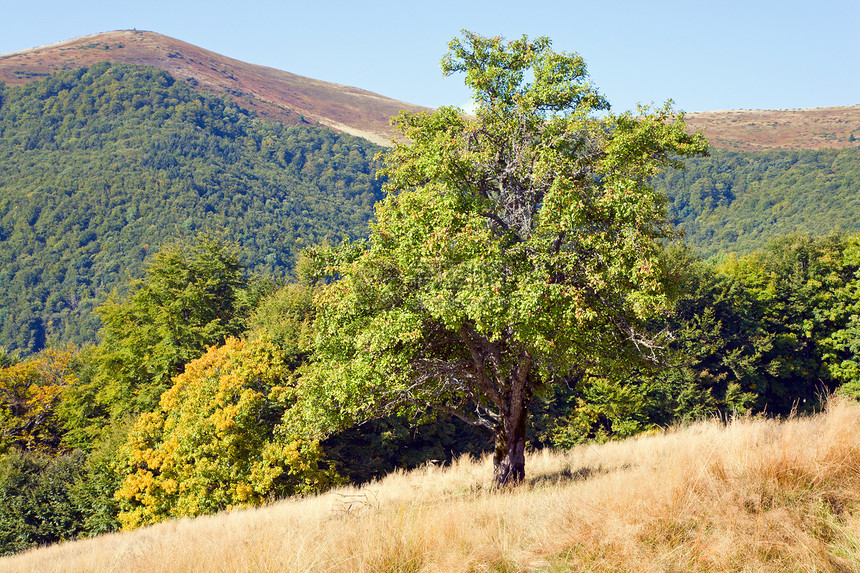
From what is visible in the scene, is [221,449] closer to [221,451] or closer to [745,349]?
[221,451]

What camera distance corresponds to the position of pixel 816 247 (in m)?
48.4

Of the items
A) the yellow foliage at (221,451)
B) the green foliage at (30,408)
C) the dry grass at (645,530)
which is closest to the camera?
the dry grass at (645,530)

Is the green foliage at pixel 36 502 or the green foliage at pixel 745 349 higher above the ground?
the green foliage at pixel 745 349

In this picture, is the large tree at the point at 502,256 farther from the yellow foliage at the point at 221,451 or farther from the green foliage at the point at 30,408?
the green foliage at the point at 30,408

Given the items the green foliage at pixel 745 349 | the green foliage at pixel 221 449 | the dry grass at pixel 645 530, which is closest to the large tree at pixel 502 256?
the dry grass at pixel 645 530

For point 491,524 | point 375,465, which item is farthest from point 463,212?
point 375,465

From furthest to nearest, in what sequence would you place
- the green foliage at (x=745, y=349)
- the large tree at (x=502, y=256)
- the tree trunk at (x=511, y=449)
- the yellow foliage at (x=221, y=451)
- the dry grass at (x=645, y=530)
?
the green foliage at (x=745, y=349), the yellow foliage at (x=221, y=451), the tree trunk at (x=511, y=449), the large tree at (x=502, y=256), the dry grass at (x=645, y=530)

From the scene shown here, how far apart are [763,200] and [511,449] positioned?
7153 inches

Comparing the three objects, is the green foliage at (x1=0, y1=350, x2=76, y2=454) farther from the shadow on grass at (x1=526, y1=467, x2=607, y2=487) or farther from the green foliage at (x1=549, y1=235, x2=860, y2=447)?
the shadow on grass at (x1=526, y1=467, x2=607, y2=487)

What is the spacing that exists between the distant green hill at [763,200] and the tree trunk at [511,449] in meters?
120

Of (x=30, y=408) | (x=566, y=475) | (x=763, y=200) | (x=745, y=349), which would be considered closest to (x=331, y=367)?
(x=566, y=475)

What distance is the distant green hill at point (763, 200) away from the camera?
450ft

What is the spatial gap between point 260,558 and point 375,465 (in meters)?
29.2

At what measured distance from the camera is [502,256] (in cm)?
1060
